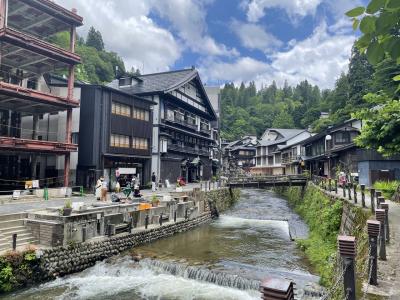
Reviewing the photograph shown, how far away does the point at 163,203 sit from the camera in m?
23.9

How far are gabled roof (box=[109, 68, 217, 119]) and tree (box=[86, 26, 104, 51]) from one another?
224ft

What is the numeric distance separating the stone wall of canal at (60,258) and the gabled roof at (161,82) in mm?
22451

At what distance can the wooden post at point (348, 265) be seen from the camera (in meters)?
5.61

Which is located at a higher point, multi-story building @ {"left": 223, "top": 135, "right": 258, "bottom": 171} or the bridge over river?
multi-story building @ {"left": 223, "top": 135, "right": 258, "bottom": 171}

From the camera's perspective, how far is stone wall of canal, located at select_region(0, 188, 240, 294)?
11844mm

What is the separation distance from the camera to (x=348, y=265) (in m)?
5.70

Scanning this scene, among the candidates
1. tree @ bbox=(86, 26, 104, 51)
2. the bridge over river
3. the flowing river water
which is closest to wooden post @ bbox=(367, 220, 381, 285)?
the flowing river water

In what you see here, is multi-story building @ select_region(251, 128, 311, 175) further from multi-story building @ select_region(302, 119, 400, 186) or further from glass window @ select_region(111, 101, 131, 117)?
glass window @ select_region(111, 101, 131, 117)

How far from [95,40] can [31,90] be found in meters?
89.9

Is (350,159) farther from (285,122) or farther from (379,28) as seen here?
(285,122)

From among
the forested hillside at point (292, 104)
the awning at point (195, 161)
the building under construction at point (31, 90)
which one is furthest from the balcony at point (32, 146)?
the forested hillside at point (292, 104)

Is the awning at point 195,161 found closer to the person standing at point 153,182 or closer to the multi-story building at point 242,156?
the person standing at point 153,182

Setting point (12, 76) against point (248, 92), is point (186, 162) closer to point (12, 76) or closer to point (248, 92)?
point (12, 76)

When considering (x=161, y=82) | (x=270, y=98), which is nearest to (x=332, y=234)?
(x=161, y=82)
